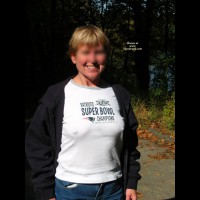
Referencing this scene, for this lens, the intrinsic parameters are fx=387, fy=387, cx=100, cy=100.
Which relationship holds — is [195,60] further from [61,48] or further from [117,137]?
[61,48]

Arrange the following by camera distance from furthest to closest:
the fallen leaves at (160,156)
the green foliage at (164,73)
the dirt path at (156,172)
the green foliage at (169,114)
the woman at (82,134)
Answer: the green foliage at (164,73) < the green foliage at (169,114) < the fallen leaves at (160,156) < the dirt path at (156,172) < the woman at (82,134)

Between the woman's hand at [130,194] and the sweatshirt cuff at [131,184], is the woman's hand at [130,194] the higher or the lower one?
the lower one

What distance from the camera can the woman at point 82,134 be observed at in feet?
7.53

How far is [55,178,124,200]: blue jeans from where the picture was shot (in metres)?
→ 2.31

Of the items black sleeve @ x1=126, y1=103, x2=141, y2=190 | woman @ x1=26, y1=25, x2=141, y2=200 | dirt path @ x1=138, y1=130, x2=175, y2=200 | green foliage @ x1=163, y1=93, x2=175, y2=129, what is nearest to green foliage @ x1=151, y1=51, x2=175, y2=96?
green foliage @ x1=163, y1=93, x2=175, y2=129

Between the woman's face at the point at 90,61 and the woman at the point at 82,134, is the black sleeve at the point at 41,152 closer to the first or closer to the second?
the woman at the point at 82,134

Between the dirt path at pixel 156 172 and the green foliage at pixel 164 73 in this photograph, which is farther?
the green foliage at pixel 164 73

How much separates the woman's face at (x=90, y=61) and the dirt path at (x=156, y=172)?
312 cm

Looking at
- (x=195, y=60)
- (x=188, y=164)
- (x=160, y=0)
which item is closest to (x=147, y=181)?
(x=188, y=164)

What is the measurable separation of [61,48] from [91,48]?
1727cm

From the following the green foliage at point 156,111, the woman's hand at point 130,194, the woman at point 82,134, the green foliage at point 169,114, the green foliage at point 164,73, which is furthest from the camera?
the green foliage at point 164,73

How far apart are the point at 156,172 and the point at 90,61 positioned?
4.25 meters

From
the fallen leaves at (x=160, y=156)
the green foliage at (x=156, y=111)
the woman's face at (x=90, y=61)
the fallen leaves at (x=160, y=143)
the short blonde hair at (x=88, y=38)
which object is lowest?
the fallen leaves at (x=160, y=143)

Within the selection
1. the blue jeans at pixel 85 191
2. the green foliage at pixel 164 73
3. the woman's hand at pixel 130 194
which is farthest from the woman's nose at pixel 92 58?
the green foliage at pixel 164 73
